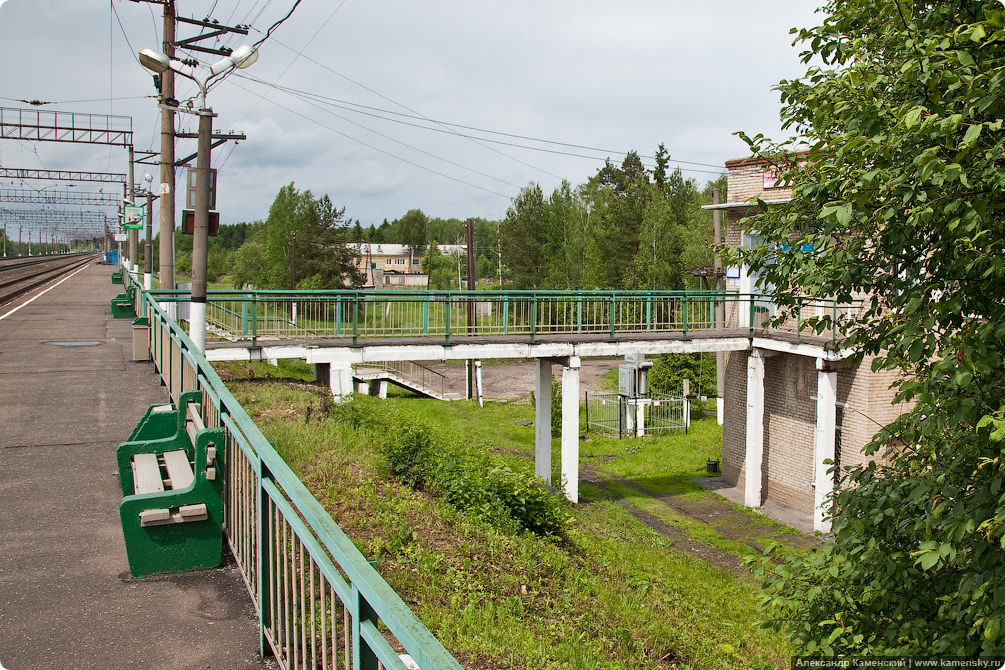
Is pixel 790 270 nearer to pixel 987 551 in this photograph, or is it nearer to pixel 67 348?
pixel 987 551

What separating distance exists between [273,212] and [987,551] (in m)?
61.8

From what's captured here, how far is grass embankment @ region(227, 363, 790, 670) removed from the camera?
6.40 metres

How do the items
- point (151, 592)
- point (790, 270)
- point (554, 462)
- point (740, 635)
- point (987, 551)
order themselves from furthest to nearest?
1. point (554, 462)
2. point (740, 635)
3. point (790, 270)
4. point (987, 551)
5. point (151, 592)

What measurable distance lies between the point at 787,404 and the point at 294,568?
16.6 m

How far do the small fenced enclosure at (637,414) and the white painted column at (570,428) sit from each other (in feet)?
31.9

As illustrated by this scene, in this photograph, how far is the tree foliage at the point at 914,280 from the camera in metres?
4.35

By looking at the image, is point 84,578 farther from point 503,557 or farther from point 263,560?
point 503,557

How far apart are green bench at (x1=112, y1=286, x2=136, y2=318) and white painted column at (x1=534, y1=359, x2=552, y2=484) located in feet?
37.4

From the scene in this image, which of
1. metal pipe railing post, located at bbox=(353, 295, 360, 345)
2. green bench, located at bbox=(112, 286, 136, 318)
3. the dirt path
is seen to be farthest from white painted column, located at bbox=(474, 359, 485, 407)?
metal pipe railing post, located at bbox=(353, 295, 360, 345)

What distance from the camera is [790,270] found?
5719 millimetres

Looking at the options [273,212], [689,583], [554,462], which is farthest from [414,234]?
[689,583]

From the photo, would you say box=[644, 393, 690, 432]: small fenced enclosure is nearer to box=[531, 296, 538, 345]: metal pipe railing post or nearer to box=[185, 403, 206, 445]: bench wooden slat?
box=[531, 296, 538, 345]: metal pipe railing post

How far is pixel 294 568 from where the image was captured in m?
2.93

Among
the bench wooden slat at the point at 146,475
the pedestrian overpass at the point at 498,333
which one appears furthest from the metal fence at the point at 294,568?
the pedestrian overpass at the point at 498,333
